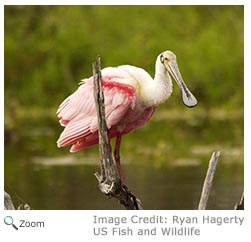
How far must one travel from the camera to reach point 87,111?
528 cm

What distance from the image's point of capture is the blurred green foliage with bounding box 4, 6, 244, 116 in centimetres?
1540

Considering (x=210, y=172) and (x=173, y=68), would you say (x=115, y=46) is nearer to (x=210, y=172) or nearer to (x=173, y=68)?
(x=173, y=68)

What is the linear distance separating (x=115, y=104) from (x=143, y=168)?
14.9 feet

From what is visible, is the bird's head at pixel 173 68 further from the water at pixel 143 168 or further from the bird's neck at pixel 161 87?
the water at pixel 143 168

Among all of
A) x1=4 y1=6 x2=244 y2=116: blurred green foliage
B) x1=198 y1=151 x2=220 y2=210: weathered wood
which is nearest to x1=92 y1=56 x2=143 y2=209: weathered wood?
x1=198 y1=151 x2=220 y2=210: weathered wood

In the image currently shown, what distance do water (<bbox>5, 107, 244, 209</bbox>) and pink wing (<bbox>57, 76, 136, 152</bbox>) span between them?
986 mm

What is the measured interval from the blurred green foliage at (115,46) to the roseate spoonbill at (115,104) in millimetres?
8758

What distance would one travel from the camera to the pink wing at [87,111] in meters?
5.22

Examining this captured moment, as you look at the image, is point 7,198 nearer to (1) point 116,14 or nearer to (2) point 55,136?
(2) point 55,136
